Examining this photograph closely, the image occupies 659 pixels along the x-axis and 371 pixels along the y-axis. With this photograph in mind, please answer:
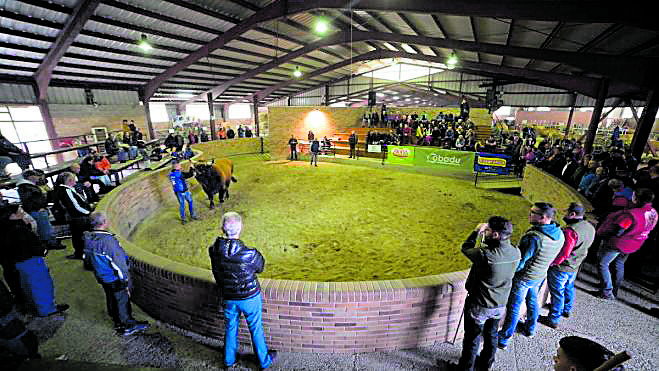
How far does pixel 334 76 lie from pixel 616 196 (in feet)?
87.0

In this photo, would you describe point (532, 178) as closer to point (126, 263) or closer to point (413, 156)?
point (413, 156)

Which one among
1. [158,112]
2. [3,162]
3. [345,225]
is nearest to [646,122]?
[345,225]

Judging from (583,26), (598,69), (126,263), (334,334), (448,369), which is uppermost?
(583,26)

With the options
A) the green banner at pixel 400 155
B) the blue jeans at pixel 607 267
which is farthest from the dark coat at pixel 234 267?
the green banner at pixel 400 155

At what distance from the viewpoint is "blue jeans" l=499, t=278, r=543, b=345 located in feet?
9.98

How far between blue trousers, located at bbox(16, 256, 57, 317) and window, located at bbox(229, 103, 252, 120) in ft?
101

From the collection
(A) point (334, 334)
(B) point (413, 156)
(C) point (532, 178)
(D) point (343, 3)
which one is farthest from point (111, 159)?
(C) point (532, 178)

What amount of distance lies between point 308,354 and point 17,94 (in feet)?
64.0

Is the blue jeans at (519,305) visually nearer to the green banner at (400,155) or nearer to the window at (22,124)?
the green banner at (400,155)

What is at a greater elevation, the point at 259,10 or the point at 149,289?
the point at 259,10

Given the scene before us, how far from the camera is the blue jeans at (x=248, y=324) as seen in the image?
2.65m

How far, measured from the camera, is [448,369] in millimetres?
2932

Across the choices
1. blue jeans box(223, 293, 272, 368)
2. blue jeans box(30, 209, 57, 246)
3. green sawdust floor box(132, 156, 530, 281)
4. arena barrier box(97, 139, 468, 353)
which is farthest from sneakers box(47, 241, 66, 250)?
blue jeans box(223, 293, 272, 368)

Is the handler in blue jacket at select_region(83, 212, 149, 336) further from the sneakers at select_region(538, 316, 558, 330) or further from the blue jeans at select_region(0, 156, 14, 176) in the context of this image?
the blue jeans at select_region(0, 156, 14, 176)
